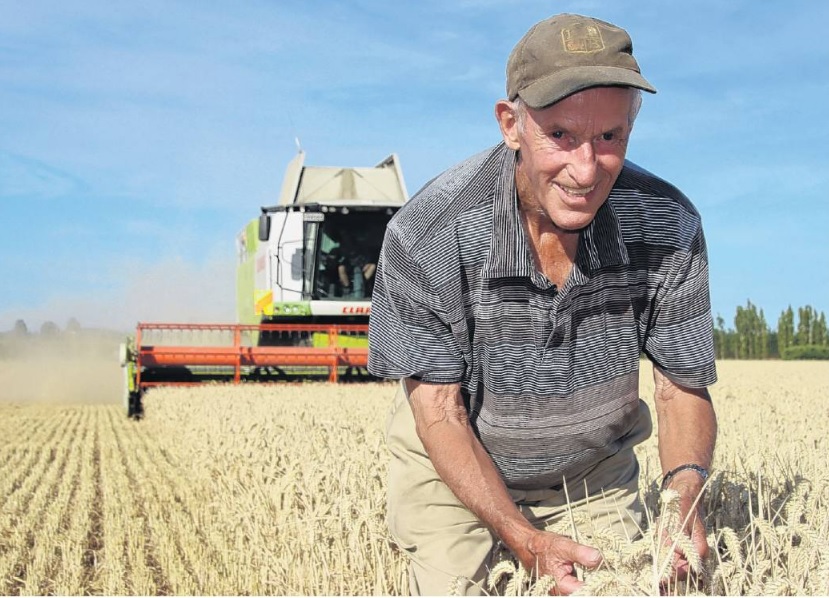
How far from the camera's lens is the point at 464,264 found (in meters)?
2.60

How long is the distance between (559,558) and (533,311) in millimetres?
652

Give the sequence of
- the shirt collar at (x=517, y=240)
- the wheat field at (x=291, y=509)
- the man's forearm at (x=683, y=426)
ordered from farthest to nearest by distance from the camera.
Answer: the man's forearm at (x=683, y=426) < the shirt collar at (x=517, y=240) < the wheat field at (x=291, y=509)

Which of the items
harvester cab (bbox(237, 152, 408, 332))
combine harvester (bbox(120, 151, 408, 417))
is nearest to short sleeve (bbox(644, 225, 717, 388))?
harvester cab (bbox(237, 152, 408, 332))

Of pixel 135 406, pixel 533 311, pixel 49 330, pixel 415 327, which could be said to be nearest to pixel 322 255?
pixel 135 406

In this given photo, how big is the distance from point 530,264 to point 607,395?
46 centimetres

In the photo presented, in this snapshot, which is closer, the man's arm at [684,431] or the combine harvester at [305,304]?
the man's arm at [684,431]

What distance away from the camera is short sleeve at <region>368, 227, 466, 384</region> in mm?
2615

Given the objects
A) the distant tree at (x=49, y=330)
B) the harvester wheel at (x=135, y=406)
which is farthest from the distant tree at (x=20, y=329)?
the harvester wheel at (x=135, y=406)

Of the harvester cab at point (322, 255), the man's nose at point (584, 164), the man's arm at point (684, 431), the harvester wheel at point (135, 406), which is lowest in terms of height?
the harvester wheel at point (135, 406)

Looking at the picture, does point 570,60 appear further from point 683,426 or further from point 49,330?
point 49,330

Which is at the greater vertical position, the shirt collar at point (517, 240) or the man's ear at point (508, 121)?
the man's ear at point (508, 121)

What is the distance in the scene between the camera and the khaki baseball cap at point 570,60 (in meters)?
2.21

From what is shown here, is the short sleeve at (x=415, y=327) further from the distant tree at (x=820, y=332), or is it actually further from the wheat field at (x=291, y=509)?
the distant tree at (x=820, y=332)

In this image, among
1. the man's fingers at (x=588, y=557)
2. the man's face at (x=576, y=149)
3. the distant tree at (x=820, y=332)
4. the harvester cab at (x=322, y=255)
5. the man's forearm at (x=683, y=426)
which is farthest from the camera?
the distant tree at (x=820, y=332)
